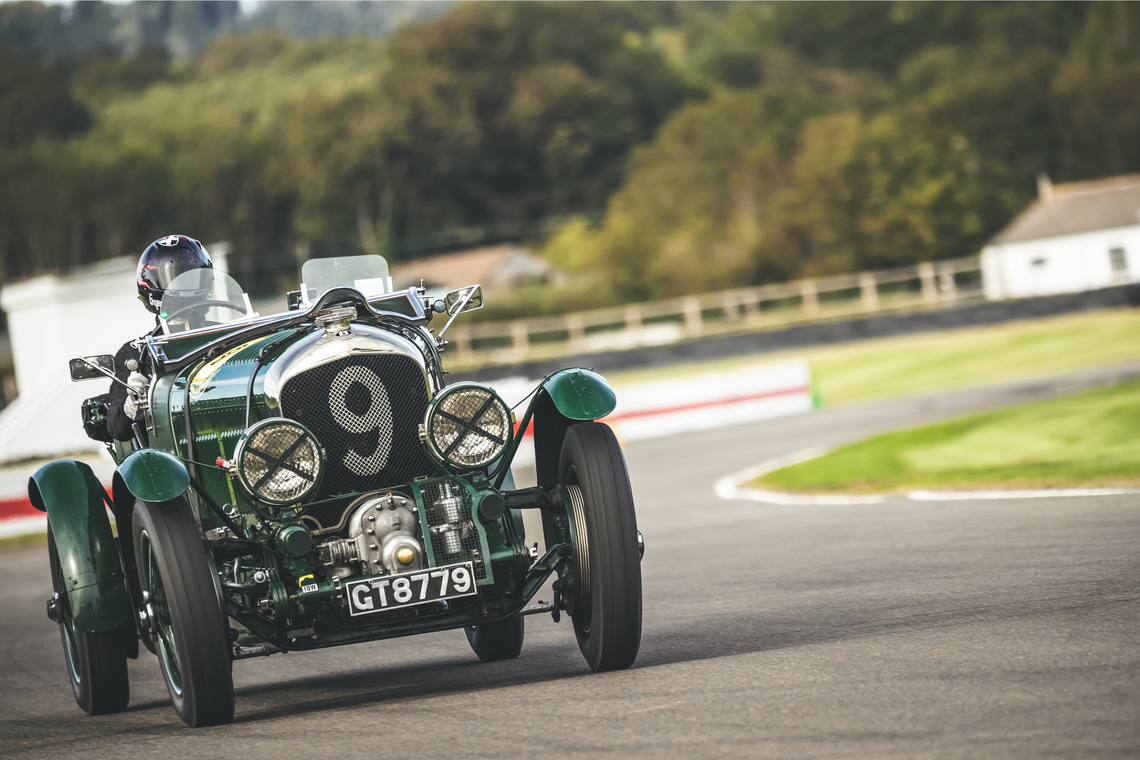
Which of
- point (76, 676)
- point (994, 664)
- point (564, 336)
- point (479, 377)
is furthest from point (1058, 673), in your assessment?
point (564, 336)

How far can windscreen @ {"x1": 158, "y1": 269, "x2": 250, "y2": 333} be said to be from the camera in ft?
23.1

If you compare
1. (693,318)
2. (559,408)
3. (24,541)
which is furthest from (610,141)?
(559,408)

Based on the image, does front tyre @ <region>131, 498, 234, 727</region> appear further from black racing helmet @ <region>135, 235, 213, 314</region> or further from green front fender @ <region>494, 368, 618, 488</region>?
black racing helmet @ <region>135, 235, 213, 314</region>

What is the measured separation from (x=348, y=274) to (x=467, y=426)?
1435mm

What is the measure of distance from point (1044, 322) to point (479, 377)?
44.1ft

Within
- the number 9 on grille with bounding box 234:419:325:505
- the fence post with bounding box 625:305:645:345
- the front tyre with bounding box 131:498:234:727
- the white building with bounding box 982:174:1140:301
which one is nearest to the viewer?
the front tyre with bounding box 131:498:234:727

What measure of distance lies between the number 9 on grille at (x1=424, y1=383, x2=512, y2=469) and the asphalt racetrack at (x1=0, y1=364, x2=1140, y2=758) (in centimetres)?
97

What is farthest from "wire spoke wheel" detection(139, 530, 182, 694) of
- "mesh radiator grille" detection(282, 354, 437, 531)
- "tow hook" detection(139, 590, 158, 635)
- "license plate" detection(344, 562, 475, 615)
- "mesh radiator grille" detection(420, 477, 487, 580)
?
"mesh radiator grille" detection(420, 477, 487, 580)

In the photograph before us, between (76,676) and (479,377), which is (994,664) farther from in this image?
(479,377)

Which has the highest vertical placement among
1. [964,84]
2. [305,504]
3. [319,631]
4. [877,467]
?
[964,84]

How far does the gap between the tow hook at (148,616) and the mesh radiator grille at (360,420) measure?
0.73 metres

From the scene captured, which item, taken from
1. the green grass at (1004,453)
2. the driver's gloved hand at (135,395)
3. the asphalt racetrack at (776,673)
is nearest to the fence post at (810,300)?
the green grass at (1004,453)

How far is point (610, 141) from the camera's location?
95.8 meters

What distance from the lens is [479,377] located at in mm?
28969
